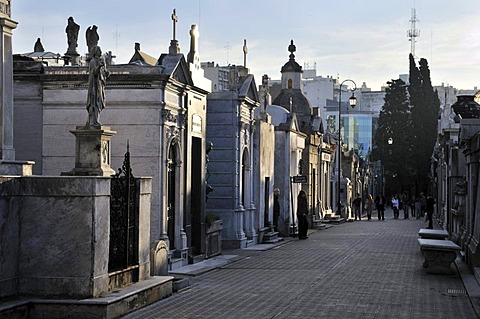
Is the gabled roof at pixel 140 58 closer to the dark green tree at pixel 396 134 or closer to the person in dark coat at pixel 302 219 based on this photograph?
the person in dark coat at pixel 302 219

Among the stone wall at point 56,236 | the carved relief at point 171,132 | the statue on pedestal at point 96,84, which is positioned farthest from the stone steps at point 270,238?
the stone wall at point 56,236

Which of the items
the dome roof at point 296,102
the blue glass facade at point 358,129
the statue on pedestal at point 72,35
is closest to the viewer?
the statue on pedestal at point 72,35

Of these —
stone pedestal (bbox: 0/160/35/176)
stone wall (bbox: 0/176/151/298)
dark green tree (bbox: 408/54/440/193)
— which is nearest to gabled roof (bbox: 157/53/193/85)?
stone pedestal (bbox: 0/160/35/176)

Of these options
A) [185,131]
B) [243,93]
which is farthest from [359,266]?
[243,93]

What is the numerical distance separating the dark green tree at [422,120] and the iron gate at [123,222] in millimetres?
62260

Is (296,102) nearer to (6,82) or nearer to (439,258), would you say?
(439,258)

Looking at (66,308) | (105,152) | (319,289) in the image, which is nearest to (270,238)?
(319,289)

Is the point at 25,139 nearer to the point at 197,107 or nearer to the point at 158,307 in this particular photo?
the point at 197,107

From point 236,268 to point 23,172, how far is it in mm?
8435

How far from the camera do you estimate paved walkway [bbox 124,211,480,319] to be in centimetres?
1291

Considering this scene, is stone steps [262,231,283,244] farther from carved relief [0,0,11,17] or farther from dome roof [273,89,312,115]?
dome roof [273,89,312,115]

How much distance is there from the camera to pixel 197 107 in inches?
797

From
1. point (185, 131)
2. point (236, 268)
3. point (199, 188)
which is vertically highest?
point (185, 131)

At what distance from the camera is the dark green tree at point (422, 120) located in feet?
245
